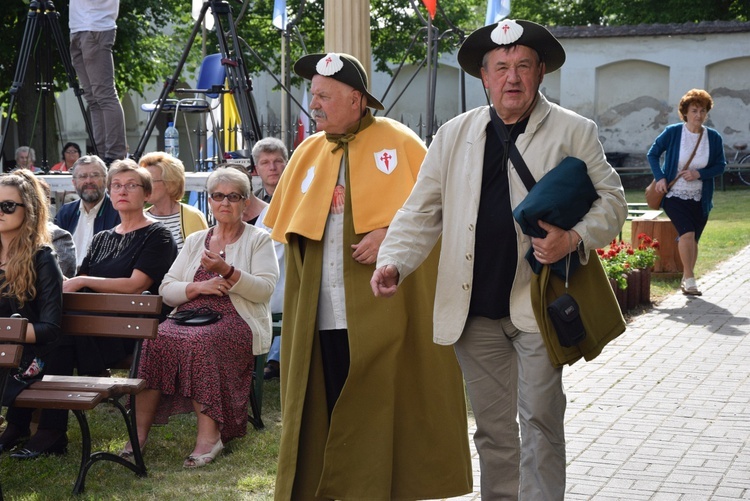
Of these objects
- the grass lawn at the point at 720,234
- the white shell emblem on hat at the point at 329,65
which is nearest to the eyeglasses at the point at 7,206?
the white shell emblem on hat at the point at 329,65

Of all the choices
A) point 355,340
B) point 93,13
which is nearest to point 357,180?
point 355,340

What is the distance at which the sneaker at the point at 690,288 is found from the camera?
38.7 ft

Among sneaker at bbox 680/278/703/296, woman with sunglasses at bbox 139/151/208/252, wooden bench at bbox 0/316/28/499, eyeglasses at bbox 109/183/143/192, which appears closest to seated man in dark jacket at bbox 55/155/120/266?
woman with sunglasses at bbox 139/151/208/252

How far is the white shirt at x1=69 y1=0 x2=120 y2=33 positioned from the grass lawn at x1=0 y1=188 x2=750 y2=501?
3817 mm

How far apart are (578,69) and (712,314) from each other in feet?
78.3

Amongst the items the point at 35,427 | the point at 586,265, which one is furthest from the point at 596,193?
the point at 35,427

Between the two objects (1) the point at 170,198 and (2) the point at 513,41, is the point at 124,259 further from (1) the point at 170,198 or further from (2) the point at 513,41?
(2) the point at 513,41

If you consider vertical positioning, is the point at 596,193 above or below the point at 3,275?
above

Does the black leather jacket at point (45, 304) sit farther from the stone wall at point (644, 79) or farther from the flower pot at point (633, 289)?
the stone wall at point (644, 79)

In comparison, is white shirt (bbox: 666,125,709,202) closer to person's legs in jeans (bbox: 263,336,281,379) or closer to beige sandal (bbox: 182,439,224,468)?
person's legs in jeans (bbox: 263,336,281,379)

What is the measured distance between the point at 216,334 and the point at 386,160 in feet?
5.83

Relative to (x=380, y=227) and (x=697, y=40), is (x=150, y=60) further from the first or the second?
(x=380, y=227)

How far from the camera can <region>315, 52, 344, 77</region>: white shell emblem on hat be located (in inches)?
204

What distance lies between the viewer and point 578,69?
3369 cm
